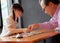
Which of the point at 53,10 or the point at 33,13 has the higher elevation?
the point at 53,10

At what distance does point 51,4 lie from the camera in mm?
1871

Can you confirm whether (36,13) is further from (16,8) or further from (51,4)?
(51,4)

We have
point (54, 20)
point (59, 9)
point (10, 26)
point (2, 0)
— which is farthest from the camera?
point (2, 0)

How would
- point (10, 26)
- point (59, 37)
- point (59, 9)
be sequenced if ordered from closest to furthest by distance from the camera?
point (59, 37) < point (59, 9) < point (10, 26)

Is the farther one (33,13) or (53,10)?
(33,13)

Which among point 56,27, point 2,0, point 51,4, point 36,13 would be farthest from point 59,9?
point 2,0

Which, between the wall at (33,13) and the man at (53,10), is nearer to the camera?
the man at (53,10)

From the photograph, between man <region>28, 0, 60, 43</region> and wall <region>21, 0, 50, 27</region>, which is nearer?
man <region>28, 0, 60, 43</region>

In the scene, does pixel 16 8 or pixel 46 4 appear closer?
pixel 46 4

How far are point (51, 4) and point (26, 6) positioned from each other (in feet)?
4.68

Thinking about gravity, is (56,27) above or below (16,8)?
below

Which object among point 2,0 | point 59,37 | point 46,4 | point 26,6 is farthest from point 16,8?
point 2,0

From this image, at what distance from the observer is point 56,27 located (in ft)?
6.40

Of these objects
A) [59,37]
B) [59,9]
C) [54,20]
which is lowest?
[59,37]
